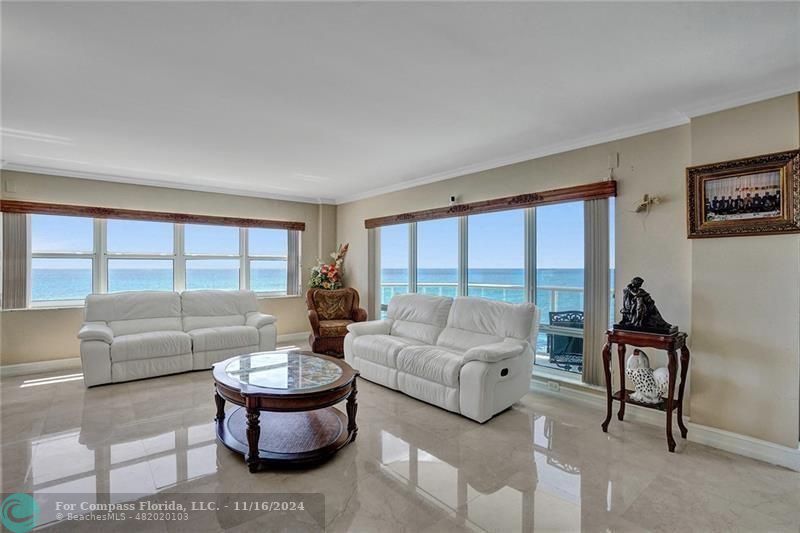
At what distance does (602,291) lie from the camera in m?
3.75

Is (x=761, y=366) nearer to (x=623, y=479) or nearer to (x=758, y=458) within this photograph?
(x=758, y=458)

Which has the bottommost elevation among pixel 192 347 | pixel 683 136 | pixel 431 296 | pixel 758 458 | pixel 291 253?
pixel 758 458

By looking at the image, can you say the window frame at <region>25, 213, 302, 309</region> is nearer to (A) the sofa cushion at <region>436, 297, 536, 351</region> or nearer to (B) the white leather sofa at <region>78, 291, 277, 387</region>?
(B) the white leather sofa at <region>78, 291, 277, 387</region>

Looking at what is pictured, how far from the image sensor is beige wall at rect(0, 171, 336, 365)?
190 inches

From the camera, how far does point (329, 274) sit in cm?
688

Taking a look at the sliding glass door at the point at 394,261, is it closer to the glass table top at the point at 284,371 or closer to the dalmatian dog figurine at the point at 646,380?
the glass table top at the point at 284,371

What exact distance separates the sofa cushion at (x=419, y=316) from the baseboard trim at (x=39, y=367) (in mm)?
4325

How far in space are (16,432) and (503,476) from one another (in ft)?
12.8

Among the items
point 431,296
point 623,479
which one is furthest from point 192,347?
point 623,479

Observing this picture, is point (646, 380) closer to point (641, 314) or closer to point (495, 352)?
point (641, 314)

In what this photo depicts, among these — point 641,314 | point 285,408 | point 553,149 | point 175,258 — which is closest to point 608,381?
point 641,314

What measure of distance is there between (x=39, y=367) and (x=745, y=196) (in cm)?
781

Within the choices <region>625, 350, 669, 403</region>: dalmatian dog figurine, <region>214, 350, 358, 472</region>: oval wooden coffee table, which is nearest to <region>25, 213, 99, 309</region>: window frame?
<region>214, 350, 358, 472</region>: oval wooden coffee table

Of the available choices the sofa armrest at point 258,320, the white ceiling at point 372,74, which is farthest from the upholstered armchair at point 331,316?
the white ceiling at point 372,74
